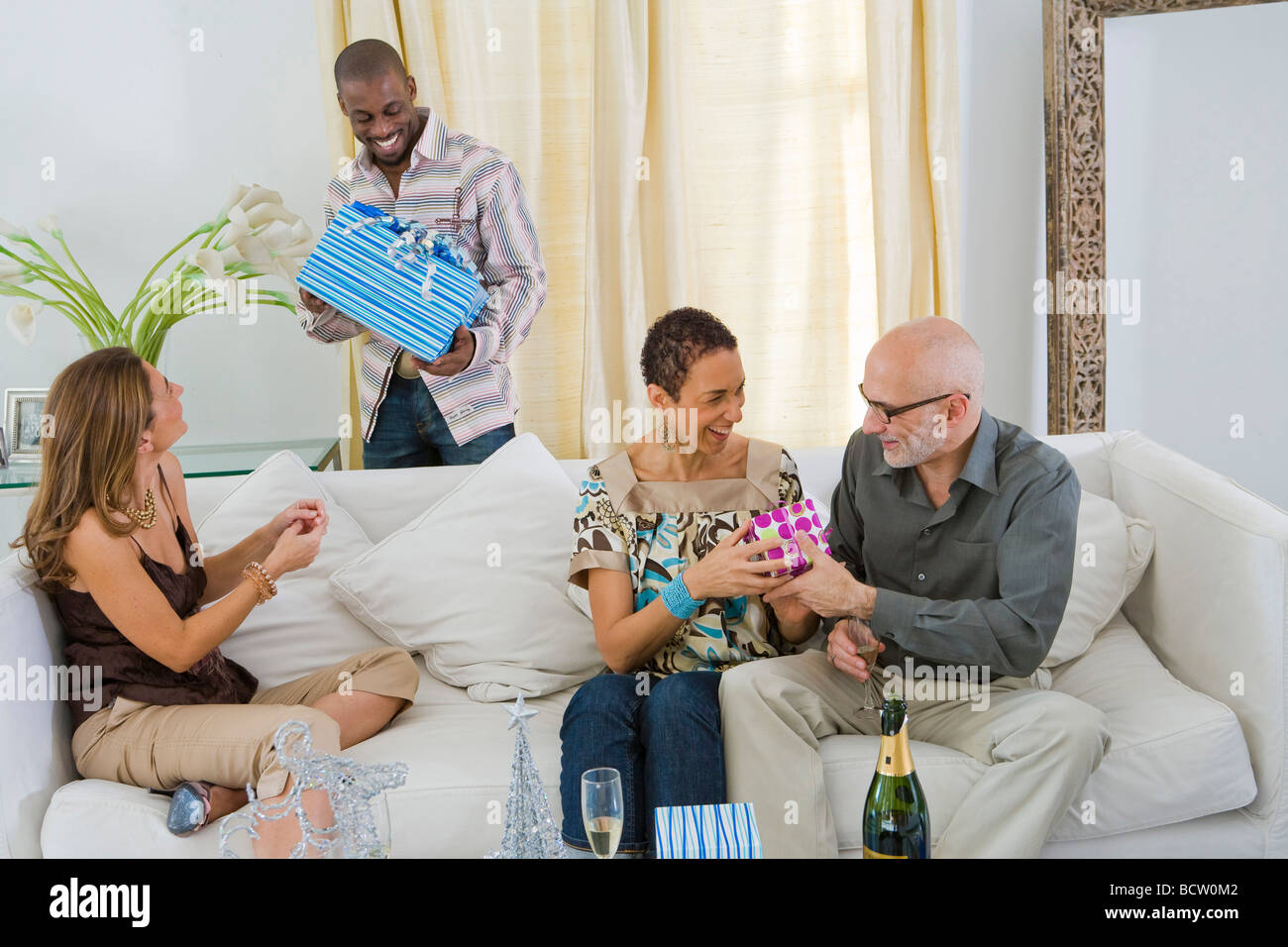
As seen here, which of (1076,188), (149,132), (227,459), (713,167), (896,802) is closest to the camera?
(896,802)

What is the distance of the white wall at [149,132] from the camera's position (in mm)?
3162

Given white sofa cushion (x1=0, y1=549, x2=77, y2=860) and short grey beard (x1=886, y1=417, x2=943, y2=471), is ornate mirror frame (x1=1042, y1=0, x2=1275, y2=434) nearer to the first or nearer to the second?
short grey beard (x1=886, y1=417, x2=943, y2=471)

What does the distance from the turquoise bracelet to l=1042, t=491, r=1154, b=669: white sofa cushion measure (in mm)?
755

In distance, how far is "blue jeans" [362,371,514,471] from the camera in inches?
102

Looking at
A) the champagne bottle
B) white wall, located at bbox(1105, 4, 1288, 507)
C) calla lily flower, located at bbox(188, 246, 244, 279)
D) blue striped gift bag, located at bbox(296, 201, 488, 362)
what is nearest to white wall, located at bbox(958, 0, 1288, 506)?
white wall, located at bbox(1105, 4, 1288, 507)

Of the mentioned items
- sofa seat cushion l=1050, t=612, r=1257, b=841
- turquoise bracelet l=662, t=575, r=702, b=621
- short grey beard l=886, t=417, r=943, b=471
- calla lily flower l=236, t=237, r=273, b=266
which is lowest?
sofa seat cushion l=1050, t=612, r=1257, b=841

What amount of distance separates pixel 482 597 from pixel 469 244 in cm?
85

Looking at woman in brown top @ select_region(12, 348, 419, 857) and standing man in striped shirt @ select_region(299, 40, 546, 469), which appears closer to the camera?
woman in brown top @ select_region(12, 348, 419, 857)

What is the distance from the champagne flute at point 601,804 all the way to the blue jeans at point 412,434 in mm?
1453

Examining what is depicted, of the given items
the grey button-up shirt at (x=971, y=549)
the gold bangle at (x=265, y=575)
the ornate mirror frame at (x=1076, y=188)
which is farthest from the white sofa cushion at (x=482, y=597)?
the ornate mirror frame at (x=1076, y=188)

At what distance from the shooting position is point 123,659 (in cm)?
182

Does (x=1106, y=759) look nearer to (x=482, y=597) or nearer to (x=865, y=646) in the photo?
(x=865, y=646)

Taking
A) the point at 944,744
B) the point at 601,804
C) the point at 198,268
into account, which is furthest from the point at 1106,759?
the point at 198,268
